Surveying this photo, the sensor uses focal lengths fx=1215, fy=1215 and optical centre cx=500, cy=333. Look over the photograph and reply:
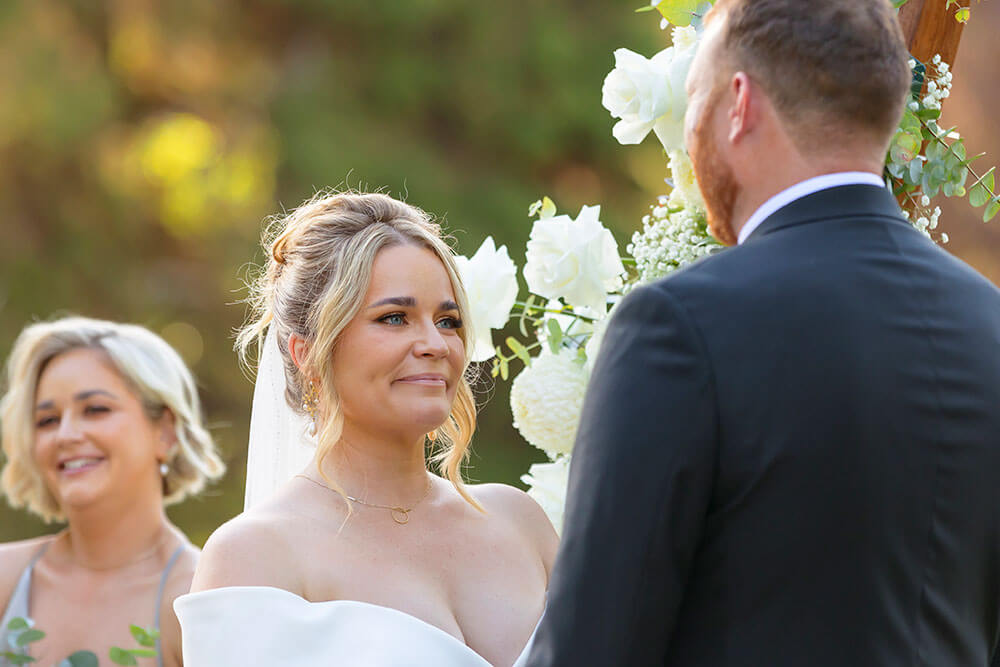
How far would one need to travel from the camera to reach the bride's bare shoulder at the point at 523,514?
10.1 feet

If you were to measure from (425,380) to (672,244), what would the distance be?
0.70 meters

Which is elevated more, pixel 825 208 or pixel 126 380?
pixel 825 208

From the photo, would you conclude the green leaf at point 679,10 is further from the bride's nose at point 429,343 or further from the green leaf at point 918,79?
the bride's nose at point 429,343

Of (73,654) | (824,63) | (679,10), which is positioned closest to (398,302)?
(679,10)

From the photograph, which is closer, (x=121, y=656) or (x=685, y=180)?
(x=685, y=180)

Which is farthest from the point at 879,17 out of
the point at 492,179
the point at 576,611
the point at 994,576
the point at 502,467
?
the point at 492,179

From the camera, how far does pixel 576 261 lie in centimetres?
247

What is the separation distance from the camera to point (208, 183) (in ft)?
37.7

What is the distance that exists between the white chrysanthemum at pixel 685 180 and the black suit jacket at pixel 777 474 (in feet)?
2.02

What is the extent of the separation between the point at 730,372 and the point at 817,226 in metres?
0.29

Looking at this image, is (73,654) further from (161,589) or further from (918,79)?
(918,79)

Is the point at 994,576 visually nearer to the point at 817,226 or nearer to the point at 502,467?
the point at 817,226

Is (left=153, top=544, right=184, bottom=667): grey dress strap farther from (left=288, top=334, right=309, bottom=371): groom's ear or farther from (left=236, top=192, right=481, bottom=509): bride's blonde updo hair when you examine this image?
(left=288, top=334, right=309, bottom=371): groom's ear

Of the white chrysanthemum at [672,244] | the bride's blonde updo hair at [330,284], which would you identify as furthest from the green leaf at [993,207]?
the bride's blonde updo hair at [330,284]
